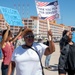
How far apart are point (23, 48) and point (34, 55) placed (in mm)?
194

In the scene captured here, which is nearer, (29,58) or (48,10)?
(29,58)

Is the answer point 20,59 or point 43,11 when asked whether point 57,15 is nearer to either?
point 43,11

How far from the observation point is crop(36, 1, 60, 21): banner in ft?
18.4

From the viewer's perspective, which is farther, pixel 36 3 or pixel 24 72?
pixel 36 3

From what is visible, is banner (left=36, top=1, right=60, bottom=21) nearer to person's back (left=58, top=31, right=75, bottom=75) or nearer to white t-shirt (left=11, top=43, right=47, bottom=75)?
person's back (left=58, top=31, right=75, bottom=75)

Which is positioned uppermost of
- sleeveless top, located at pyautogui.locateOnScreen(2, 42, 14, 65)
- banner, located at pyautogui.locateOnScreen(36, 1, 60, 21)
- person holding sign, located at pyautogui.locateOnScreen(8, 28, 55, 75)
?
banner, located at pyautogui.locateOnScreen(36, 1, 60, 21)

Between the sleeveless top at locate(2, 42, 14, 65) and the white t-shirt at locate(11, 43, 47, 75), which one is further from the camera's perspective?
the sleeveless top at locate(2, 42, 14, 65)

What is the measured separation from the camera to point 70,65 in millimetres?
4688

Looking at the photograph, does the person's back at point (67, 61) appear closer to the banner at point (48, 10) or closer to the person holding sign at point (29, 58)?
the person holding sign at point (29, 58)

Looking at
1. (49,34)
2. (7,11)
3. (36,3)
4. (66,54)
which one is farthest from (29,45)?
(7,11)

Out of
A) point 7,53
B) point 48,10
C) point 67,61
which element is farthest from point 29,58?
point 48,10

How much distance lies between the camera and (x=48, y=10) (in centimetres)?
581

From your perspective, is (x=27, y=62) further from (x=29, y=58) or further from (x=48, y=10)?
(x=48, y=10)

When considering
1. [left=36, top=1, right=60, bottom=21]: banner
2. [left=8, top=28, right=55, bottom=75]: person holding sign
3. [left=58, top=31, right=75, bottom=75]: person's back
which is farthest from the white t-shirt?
[left=36, top=1, right=60, bottom=21]: banner
